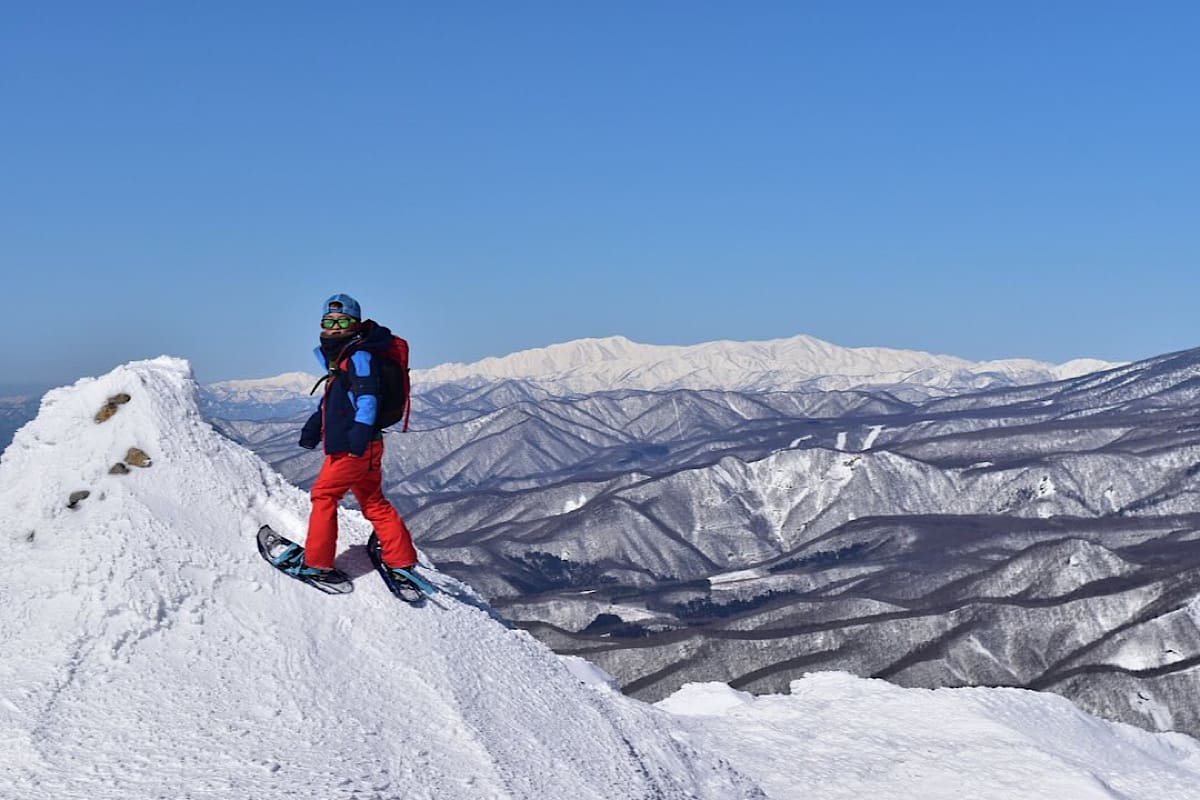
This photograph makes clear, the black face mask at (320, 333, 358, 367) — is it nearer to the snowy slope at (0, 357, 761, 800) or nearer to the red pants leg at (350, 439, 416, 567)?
the red pants leg at (350, 439, 416, 567)

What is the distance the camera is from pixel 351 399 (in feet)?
46.7

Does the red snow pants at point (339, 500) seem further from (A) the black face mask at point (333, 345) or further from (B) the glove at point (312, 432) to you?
(A) the black face mask at point (333, 345)

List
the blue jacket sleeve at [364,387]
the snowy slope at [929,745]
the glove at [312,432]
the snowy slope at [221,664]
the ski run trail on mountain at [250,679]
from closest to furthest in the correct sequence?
the snowy slope at [221,664] < the ski run trail on mountain at [250,679] < the blue jacket sleeve at [364,387] < the glove at [312,432] < the snowy slope at [929,745]

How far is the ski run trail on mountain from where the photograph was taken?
11.2 m

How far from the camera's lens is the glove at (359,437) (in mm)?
13891

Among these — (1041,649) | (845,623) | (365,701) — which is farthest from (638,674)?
(365,701)

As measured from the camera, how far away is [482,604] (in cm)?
1878

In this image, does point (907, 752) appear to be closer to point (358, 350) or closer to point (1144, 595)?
point (358, 350)

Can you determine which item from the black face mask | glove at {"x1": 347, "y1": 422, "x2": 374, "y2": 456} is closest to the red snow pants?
glove at {"x1": 347, "y1": 422, "x2": 374, "y2": 456}

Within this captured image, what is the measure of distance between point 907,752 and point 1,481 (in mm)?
16645

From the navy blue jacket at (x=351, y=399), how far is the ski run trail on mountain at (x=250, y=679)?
2.04 m

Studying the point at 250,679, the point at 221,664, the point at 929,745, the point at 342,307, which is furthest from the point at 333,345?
the point at 929,745

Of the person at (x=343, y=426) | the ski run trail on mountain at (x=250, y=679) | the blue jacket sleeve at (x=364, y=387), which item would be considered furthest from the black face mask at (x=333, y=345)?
the ski run trail on mountain at (x=250, y=679)

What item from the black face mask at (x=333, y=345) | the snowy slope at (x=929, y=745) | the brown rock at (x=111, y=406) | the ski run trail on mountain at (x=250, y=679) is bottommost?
the snowy slope at (x=929, y=745)
